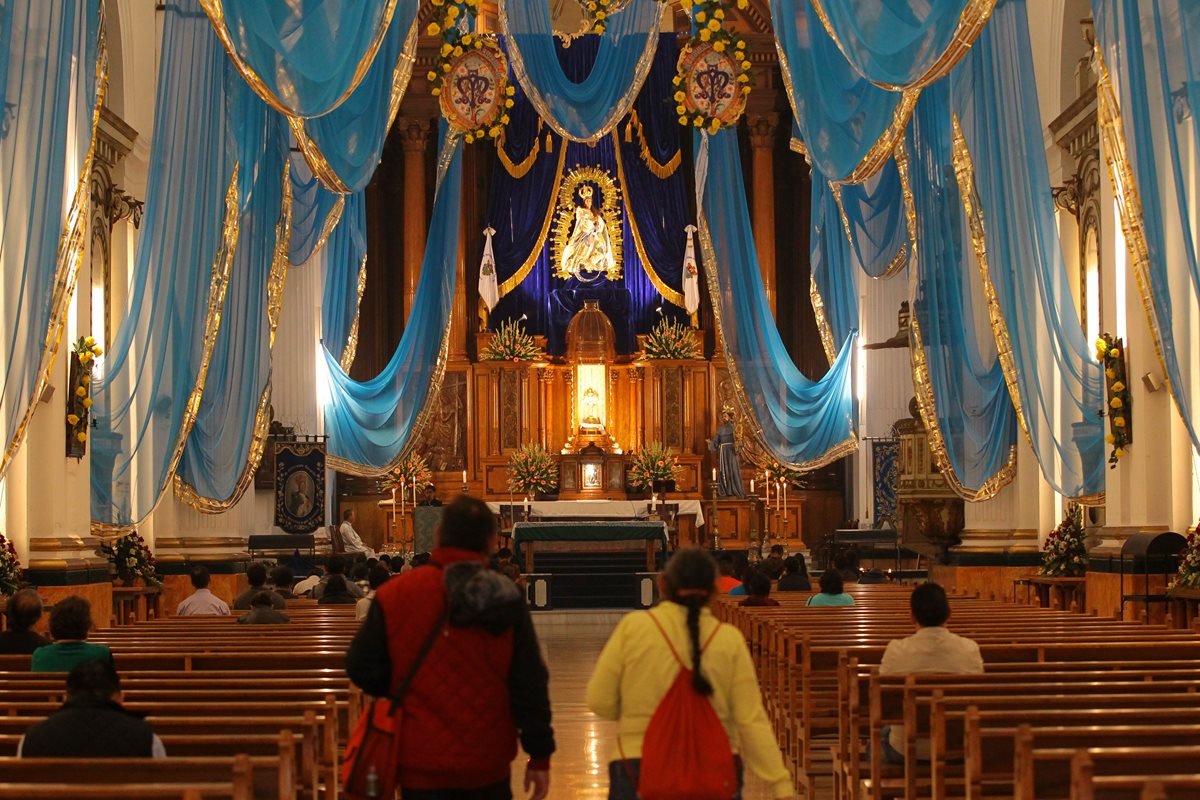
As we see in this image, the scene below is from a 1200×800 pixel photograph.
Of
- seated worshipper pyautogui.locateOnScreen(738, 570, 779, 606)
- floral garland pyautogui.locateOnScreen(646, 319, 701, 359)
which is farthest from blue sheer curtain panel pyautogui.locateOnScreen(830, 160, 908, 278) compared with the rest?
floral garland pyautogui.locateOnScreen(646, 319, 701, 359)

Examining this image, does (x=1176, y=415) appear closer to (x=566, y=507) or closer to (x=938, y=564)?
(x=938, y=564)

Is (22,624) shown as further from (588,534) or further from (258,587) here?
(588,534)

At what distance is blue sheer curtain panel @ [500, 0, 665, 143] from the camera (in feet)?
53.2

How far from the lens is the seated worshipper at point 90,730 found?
4.68 metres

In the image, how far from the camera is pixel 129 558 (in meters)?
14.0

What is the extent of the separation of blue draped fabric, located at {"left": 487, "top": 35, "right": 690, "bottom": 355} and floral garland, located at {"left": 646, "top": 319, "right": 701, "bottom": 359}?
615mm

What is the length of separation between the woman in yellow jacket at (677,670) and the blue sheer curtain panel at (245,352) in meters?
9.20

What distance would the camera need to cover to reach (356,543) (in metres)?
20.6

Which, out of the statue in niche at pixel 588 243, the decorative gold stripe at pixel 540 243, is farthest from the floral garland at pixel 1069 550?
the decorative gold stripe at pixel 540 243

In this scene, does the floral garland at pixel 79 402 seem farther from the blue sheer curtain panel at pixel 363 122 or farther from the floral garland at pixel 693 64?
the floral garland at pixel 693 64

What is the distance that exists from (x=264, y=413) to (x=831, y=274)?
6.61 meters

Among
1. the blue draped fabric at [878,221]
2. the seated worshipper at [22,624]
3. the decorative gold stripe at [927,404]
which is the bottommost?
the seated worshipper at [22,624]

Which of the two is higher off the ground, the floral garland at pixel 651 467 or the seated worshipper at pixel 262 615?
the floral garland at pixel 651 467

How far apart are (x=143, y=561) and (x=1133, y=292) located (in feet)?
27.3
